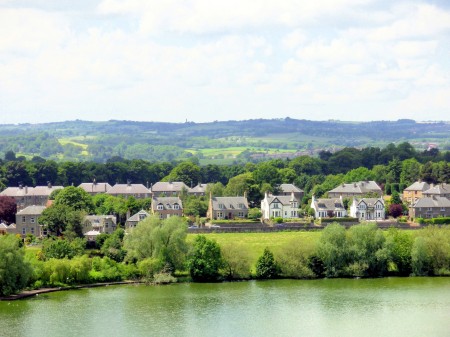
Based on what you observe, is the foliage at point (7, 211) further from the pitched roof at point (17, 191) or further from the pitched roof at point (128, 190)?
the pitched roof at point (128, 190)

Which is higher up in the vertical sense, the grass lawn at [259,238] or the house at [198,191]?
the house at [198,191]

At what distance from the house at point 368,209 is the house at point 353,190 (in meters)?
10.3

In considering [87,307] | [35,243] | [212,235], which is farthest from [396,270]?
[35,243]

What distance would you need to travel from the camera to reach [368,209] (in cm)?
9925

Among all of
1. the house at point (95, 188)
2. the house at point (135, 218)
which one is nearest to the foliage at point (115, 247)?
the house at point (135, 218)

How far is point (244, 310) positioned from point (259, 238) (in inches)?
1019

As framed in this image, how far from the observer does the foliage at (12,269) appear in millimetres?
60938

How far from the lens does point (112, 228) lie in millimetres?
87688

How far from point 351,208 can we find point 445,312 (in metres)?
44.1

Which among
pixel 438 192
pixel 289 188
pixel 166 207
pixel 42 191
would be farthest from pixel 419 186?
pixel 42 191

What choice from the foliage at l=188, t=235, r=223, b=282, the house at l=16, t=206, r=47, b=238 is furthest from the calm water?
the house at l=16, t=206, r=47, b=238

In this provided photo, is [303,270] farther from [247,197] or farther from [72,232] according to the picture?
[247,197]

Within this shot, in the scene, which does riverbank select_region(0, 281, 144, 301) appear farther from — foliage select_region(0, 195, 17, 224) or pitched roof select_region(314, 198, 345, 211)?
pitched roof select_region(314, 198, 345, 211)

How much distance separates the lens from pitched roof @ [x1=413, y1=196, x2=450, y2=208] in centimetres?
10009
